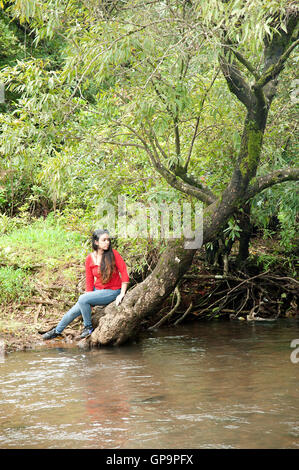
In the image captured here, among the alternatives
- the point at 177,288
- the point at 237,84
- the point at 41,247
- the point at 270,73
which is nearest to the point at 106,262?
the point at 177,288

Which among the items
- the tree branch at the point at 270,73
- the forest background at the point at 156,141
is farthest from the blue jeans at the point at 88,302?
the tree branch at the point at 270,73

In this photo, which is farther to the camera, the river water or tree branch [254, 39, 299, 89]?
tree branch [254, 39, 299, 89]

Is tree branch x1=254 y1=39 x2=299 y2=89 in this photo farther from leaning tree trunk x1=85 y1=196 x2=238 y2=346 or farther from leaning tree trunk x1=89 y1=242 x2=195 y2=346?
leaning tree trunk x1=89 y1=242 x2=195 y2=346

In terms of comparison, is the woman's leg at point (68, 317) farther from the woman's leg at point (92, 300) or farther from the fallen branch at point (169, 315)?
the fallen branch at point (169, 315)

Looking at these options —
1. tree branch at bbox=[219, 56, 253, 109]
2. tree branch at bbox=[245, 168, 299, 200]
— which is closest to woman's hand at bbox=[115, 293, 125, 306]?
tree branch at bbox=[245, 168, 299, 200]

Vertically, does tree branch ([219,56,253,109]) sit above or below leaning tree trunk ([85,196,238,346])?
above

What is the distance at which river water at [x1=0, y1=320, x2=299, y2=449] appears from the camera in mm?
4590

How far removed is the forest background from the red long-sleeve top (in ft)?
2.09

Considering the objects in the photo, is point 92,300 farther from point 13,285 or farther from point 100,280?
point 13,285

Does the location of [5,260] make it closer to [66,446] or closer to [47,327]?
[47,327]

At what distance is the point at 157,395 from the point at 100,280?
2.73 m

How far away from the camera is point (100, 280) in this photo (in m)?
8.27

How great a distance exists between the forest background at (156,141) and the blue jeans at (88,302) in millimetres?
618

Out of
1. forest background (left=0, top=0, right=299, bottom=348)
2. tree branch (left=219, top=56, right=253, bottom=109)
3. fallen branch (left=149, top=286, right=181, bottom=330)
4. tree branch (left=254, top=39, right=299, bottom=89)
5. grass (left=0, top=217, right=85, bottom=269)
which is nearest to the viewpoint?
forest background (left=0, top=0, right=299, bottom=348)
